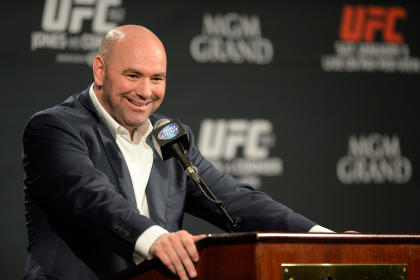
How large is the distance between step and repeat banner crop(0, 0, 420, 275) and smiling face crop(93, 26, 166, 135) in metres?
1.31

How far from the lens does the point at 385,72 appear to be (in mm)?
4168

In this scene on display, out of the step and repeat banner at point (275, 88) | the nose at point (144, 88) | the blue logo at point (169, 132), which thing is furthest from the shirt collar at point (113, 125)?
the step and repeat banner at point (275, 88)

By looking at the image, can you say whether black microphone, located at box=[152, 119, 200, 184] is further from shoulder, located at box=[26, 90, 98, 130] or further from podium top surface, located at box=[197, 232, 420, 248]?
podium top surface, located at box=[197, 232, 420, 248]

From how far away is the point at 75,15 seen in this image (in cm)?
371

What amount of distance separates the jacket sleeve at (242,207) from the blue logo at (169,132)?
16.5 inches

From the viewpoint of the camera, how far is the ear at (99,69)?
95.4 inches

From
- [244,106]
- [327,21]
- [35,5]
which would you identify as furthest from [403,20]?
[35,5]

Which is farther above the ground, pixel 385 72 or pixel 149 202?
pixel 385 72

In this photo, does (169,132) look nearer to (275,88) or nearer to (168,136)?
(168,136)

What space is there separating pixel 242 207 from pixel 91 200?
2.28 ft

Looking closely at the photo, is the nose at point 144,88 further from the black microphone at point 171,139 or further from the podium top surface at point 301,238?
the podium top surface at point 301,238

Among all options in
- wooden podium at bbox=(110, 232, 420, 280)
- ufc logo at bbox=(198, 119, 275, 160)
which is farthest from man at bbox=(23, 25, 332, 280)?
ufc logo at bbox=(198, 119, 275, 160)

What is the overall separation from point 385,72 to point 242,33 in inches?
37.8

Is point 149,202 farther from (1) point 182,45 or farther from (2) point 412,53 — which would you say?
(2) point 412,53
